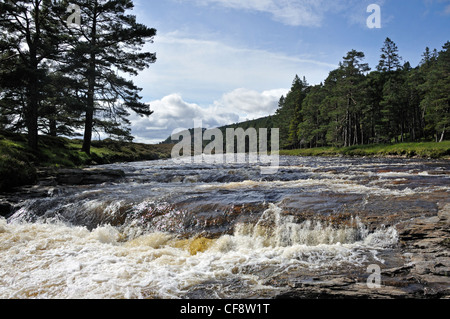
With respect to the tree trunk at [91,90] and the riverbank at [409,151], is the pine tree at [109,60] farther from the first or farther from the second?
the riverbank at [409,151]

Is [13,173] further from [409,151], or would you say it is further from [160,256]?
[409,151]

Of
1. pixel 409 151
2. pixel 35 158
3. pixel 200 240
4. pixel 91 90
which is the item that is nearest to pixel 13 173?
pixel 35 158

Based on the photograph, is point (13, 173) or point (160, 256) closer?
point (160, 256)

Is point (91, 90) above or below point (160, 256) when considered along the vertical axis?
above

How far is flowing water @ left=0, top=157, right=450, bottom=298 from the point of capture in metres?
4.34

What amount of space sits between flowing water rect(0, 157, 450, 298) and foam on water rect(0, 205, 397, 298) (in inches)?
0.9

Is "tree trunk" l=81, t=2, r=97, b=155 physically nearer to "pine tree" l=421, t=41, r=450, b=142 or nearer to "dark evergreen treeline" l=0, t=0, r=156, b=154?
"dark evergreen treeline" l=0, t=0, r=156, b=154

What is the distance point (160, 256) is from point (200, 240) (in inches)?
44.1

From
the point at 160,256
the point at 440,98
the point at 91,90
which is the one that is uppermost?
the point at 440,98

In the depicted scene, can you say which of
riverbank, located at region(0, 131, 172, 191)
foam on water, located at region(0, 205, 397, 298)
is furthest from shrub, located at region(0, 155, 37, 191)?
foam on water, located at region(0, 205, 397, 298)

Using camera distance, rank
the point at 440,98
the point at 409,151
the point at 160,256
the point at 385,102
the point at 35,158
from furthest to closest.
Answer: the point at 385,102, the point at 440,98, the point at 409,151, the point at 35,158, the point at 160,256

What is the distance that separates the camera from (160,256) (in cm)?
Answer: 565

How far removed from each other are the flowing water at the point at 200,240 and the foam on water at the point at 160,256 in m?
0.02

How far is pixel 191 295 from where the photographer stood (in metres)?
3.97
